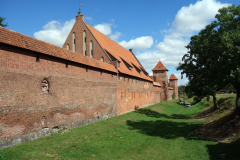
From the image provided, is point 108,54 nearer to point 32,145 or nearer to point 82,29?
point 82,29

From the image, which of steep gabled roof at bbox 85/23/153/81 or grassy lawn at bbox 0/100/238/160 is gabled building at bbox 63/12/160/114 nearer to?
steep gabled roof at bbox 85/23/153/81

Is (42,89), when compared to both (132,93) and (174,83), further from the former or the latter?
(174,83)

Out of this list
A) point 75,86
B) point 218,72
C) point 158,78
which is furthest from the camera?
point 158,78

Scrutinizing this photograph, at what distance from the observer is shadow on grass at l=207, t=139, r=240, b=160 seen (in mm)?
8284

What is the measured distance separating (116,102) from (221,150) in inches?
506

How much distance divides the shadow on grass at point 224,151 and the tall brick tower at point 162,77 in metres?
44.0

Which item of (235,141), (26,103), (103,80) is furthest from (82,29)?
(235,141)

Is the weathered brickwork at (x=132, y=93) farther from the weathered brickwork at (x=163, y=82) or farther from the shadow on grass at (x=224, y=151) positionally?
the weathered brickwork at (x=163, y=82)

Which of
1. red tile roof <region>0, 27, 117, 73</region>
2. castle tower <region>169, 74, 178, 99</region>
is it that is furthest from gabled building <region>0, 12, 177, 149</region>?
castle tower <region>169, 74, 178, 99</region>

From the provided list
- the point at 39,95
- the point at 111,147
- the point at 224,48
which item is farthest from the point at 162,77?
the point at 39,95

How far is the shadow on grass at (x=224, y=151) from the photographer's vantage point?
27.2 ft

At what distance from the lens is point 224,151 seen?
904cm

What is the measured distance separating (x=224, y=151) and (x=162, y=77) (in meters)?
45.9

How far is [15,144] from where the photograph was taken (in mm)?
9094
